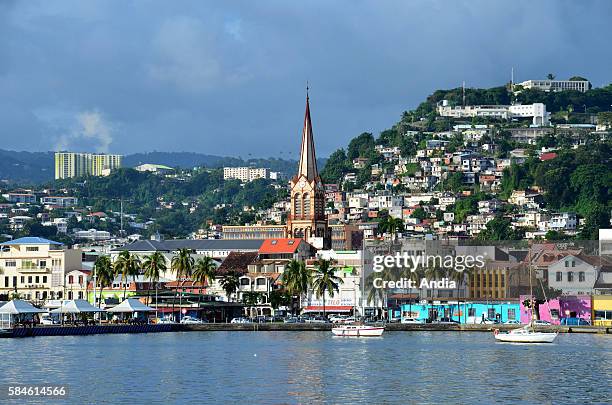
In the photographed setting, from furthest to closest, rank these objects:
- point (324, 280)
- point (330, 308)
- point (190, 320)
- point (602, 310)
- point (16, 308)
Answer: point (330, 308) → point (324, 280) → point (190, 320) → point (602, 310) → point (16, 308)

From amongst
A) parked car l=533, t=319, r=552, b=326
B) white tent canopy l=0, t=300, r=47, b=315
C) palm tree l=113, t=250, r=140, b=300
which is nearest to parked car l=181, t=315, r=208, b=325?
palm tree l=113, t=250, r=140, b=300

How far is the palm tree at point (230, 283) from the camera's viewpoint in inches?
5837

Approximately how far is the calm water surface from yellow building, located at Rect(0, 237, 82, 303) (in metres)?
36.1

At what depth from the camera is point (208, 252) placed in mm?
182125

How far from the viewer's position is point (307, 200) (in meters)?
178

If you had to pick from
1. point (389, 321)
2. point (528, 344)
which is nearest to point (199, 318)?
point (389, 321)

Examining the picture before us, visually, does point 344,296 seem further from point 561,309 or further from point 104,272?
point 104,272

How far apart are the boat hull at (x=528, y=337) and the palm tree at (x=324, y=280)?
1124 inches

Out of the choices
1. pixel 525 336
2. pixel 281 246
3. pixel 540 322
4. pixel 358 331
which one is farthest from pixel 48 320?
pixel 525 336

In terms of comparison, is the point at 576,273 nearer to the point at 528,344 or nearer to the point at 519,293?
the point at 519,293

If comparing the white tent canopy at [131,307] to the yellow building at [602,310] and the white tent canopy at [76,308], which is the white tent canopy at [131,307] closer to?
the white tent canopy at [76,308]

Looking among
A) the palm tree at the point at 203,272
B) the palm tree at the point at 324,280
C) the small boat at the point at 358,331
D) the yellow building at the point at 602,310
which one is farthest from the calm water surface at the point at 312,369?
the palm tree at the point at 203,272

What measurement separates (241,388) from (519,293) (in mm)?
65105

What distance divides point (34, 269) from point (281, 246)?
27295mm
